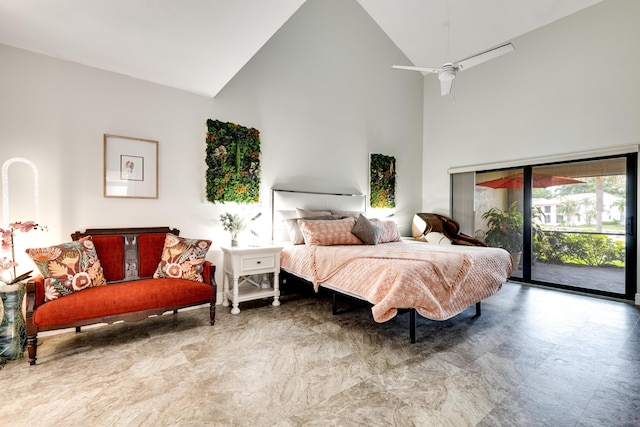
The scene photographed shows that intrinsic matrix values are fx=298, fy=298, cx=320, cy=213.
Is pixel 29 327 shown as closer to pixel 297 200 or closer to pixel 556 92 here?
pixel 297 200

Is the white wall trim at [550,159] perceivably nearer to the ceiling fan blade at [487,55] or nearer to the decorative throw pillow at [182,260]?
the ceiling fan blade at [487,55]

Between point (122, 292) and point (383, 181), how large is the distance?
4315mm

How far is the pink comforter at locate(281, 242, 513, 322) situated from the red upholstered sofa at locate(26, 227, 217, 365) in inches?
45.5

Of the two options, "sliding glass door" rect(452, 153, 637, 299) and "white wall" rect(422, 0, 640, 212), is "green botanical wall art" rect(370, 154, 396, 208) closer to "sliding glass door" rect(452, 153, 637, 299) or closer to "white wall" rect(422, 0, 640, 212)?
"white wall" rect(422, 0, 640, 212)

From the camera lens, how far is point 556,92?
4.47 meters

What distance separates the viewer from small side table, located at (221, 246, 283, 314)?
3281 mm

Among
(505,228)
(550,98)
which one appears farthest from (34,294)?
(550,98)

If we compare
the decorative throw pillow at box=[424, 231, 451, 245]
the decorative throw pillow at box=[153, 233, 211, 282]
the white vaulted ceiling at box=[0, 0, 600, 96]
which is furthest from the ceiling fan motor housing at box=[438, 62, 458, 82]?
the decorative throw pillow at box=[153, 233, 211, 282]

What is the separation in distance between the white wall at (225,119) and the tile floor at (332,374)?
4.11 feet

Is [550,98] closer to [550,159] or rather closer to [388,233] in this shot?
[550,159]

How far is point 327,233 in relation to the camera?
361cm

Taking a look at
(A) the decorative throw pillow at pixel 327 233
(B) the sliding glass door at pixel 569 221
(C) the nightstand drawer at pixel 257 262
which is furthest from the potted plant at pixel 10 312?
(B) the sliding glass door at pixel 569 221

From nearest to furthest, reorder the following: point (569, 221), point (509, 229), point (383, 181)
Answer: point (569, 221)
point (509, 229)
point (383, 181)

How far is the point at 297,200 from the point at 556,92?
4203 mm
